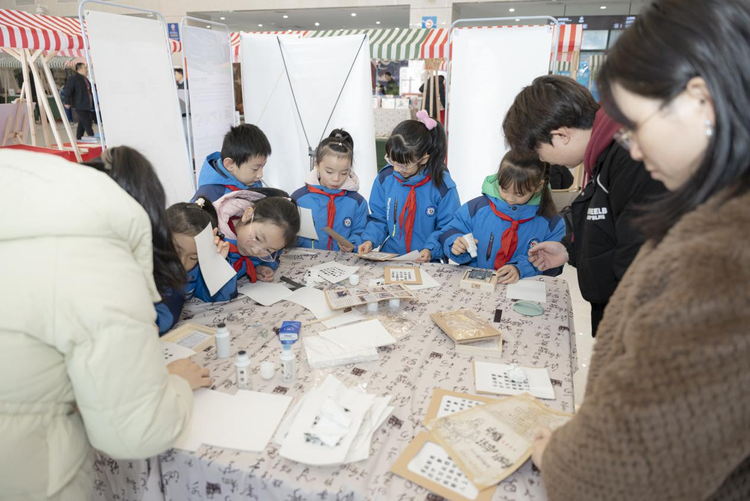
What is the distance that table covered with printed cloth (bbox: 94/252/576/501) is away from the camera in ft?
3.13

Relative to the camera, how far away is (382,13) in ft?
42.7

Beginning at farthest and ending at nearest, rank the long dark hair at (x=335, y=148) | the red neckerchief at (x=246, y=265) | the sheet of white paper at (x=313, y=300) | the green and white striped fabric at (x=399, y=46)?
the green and white striped fabric at (x=399, y=46) < the long dark hair at (x=335, y=148) < the red neckerchief at (x=246, y=265) < the sheet of white paper at (x=313, y=300)

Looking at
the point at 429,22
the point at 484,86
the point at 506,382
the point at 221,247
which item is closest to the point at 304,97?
the point at 484,86

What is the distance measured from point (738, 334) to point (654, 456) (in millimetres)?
182

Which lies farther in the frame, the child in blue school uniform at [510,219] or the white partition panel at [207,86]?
the white partition panel at [207,86]

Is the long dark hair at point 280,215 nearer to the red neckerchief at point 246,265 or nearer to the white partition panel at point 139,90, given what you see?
the red neckerchief at point 246,265

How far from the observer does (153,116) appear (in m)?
3.61

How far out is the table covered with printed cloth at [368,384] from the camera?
95 cm

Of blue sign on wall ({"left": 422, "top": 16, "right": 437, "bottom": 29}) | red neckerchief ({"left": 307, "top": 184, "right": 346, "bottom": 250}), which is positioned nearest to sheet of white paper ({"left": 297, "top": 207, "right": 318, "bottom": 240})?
red neckerchief ({"left": 307, "top": 184, "right": 346, "bottom": 250})

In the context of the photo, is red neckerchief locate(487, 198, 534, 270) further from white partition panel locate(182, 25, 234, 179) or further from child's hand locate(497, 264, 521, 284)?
white partition panel locate(182, 25, 234, 179)

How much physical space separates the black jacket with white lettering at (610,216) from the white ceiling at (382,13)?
31.4 feet

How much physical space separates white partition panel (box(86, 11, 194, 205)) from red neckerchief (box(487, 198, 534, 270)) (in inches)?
82.4

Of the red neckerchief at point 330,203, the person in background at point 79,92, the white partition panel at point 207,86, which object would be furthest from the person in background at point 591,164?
the person in background at point 79,92

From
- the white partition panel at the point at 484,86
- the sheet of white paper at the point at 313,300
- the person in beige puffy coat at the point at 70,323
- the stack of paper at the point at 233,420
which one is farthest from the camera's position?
the white partition panel at the point at 484,86
